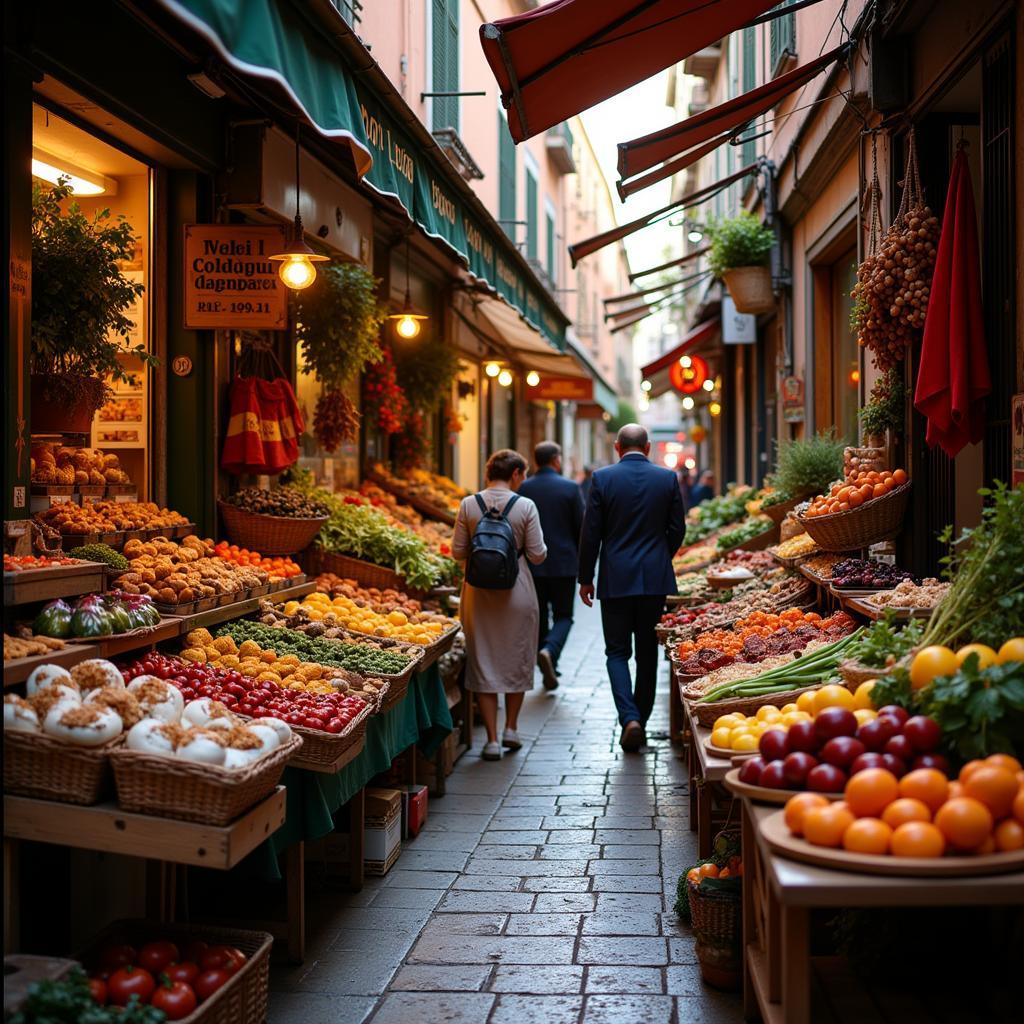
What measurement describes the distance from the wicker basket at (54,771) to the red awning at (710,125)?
5.74m

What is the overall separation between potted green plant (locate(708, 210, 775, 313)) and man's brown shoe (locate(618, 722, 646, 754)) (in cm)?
646

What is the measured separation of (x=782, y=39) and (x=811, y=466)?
5.04 metres

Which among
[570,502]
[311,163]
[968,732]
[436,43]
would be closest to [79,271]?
[311,163]

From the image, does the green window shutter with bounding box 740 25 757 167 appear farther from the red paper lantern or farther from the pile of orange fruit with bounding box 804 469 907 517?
the pile of orange fruit with bounding box 804 469 907 517

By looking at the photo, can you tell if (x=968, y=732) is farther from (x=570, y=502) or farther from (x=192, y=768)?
(x=570, y=502)

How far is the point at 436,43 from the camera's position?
46.0 ft

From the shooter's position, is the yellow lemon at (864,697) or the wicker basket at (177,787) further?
the yellow lemon at (864,697)

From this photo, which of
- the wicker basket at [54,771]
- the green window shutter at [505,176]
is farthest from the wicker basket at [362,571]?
the green window shutter at [505,176]

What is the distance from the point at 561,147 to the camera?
2611 cm

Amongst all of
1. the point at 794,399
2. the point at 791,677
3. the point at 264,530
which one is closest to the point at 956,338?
the point at 791,677

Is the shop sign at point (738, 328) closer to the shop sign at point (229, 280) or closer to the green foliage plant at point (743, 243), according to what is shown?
the green foliage plant at point (743, 243)

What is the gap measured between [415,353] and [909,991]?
10096 millimetres

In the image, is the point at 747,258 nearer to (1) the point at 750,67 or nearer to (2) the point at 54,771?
(1) the point at 750,67

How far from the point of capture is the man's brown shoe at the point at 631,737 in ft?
28.4
